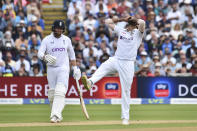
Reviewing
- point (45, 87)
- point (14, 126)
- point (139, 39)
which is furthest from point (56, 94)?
point (45, 87)

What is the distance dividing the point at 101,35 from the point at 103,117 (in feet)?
27.4

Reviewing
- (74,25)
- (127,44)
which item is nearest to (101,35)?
(74,25)

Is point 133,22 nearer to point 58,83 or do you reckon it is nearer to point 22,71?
point 58,83

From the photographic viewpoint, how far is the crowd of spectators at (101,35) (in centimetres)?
2125

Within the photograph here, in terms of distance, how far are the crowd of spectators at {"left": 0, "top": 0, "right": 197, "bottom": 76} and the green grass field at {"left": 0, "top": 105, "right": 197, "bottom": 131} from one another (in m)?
2.57

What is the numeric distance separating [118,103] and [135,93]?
26.2 inches

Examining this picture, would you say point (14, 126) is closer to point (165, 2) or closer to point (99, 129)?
point (99, 129)

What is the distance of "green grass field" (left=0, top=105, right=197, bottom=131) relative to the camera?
12133 millimetres

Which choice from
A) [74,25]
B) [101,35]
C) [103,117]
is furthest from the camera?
[74,25]

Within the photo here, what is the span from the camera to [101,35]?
22.9 m

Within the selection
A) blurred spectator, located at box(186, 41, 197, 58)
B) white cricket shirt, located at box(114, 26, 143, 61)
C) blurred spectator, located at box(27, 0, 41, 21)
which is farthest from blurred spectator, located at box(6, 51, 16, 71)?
white cricket shirt, located at box(114, 26, 143, 61)

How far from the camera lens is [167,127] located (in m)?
12.1

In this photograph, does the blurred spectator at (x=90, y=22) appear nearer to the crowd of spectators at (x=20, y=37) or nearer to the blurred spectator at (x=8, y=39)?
the crowd of spectators at (x=20, y=37)

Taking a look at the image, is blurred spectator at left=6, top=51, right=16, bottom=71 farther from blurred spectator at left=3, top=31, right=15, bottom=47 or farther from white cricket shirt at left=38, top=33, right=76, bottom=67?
white cricket shirt at left=38, top=33, right=76, bottom=67
